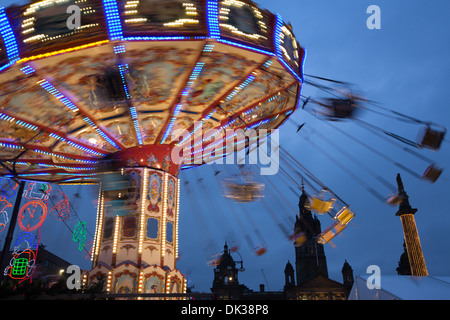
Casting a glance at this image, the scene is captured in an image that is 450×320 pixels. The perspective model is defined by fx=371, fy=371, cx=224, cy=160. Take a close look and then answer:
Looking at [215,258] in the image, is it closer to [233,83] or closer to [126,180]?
[126,180]

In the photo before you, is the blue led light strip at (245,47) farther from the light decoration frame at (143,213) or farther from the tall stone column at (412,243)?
the tall stone column at (412,243)

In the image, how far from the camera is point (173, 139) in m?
14.6

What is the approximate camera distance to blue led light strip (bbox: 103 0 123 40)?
7.70 meters

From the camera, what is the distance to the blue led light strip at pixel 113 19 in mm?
7703

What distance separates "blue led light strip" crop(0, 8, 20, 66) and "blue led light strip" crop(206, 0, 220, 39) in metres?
4.19

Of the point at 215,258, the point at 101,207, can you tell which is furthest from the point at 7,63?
the point at 215,258

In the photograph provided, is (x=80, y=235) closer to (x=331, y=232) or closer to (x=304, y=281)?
(x=331, y=232)

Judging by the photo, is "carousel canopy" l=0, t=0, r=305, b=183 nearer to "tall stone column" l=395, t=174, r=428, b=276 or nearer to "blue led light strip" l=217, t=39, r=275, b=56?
"blue led light strip" l=217, t=39, r=275, b=56

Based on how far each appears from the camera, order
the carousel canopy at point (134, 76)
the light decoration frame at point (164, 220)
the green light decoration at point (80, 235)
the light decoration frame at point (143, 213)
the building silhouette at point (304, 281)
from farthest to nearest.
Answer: the building silhouette at point (304, 281), the green light decoration at point (80, 235), the light decoration frame at point (164, 220), the light decoration frame at point (143, 213), the carousel canopy at point (134, 76)

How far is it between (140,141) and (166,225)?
11.1ft

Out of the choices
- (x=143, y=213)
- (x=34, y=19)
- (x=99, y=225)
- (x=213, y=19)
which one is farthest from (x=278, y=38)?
(x=99, y=225)

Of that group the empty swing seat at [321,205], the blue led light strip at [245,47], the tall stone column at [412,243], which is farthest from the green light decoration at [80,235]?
the tall stone column at [412,243]

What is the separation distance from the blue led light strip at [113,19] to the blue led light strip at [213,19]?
1923 mm

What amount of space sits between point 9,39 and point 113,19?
7.66ft
